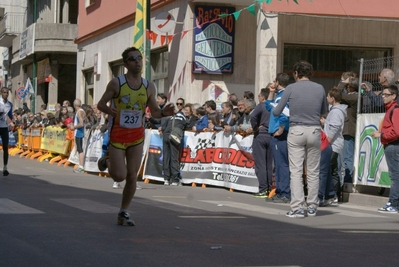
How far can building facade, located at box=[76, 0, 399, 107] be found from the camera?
76.3 ft

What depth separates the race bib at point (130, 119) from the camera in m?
10.4

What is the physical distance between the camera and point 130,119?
411 inches

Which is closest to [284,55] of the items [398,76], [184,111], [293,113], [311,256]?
[184,111]

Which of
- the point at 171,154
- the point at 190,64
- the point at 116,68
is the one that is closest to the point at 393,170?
the point at 171,154

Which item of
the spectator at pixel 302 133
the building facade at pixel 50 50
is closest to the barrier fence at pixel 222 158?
the spectator at pixel 302 133

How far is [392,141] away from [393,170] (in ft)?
1.46

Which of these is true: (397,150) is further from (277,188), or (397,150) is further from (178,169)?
(178,169)

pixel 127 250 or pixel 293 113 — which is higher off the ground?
pixel 293 113

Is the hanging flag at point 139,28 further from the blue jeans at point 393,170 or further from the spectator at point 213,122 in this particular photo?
the blue jeans at point 393,170

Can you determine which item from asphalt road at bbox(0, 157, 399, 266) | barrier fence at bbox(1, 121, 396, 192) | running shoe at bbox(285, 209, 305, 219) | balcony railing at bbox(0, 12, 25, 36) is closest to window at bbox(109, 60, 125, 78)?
barrier fence at bbox(1, 121, 396, 192)

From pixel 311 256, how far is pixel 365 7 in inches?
644

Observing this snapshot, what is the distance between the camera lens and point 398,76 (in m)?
17.1

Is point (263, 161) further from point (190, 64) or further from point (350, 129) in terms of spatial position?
point (190, 64)

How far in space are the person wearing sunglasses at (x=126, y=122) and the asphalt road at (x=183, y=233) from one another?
60cm
